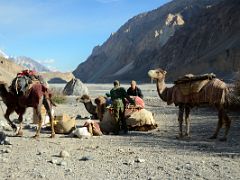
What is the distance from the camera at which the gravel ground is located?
7.84 meters

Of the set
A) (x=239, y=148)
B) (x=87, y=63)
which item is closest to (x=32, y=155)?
(x=239, y=148)

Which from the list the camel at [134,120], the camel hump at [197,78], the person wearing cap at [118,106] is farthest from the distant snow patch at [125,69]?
the camel hump at [197,78]

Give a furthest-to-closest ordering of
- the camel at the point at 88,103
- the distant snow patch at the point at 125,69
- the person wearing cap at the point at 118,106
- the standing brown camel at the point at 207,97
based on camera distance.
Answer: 1. the distant snow patch at the point at 125,69
2. the camel at the point at 88,103
3. the person wearing cap at the point at 118,106
4. the standing brown camel at the point at 207,97

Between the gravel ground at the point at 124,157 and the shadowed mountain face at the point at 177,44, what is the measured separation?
42.7 metres

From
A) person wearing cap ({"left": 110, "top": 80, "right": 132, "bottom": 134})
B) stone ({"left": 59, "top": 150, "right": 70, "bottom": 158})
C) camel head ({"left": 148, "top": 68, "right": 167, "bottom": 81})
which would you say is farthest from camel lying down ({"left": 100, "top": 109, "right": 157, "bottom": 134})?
stone ({"left": 59, "top": 150, "right": 70, "bottom": 158})

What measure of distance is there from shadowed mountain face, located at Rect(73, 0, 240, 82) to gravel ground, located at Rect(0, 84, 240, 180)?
140ft

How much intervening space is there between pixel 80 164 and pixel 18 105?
4.49m

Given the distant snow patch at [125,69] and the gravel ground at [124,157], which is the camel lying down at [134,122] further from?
the distant snow patch at [125,69]

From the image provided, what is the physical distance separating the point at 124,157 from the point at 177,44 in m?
72.7

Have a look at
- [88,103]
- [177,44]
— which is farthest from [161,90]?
[177,44]

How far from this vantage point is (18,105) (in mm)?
12516

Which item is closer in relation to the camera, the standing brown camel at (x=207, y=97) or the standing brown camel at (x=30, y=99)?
the standing brown camel at (x=207, y=97)

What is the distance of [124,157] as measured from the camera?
30.0ft

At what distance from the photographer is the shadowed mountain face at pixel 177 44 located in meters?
65.3
